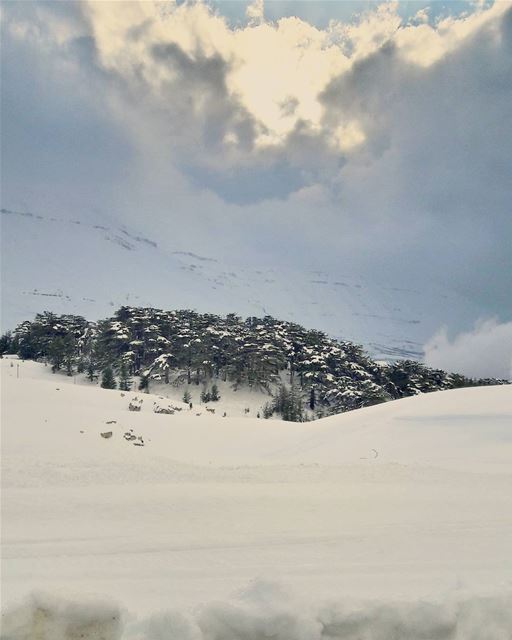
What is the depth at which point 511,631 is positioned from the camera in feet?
9.16

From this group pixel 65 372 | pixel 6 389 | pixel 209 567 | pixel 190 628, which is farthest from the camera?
pixel 65 372

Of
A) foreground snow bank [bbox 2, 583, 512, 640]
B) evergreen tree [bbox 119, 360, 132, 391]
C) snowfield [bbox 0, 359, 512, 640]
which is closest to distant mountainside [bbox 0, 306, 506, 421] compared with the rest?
evergreen tree [bbox 119, 360, 132, 391]

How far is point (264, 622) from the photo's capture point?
106 inches

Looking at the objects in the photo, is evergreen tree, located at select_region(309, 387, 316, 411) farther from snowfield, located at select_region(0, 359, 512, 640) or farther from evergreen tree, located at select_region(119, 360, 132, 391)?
snowfield, located at select_region(0, 359, 512, 640)

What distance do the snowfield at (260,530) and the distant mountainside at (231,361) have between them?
20.5 meters

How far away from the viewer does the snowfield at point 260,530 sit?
2.77 metres

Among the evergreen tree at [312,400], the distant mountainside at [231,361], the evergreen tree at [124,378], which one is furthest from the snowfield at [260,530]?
the evergreen tree at [312,400]

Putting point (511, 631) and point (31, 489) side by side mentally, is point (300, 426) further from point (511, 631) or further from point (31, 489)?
point (511, 631)

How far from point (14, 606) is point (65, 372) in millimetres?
38503

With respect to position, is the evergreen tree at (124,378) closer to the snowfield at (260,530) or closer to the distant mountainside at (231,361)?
the distant mountainside at (231,361)

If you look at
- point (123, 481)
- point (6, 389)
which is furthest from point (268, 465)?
point (6, 389)

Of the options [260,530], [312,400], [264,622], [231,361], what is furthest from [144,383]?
[264,622]

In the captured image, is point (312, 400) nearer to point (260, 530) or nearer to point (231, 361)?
point (231, 361)

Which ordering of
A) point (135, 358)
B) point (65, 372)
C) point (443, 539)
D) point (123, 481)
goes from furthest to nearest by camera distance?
point (135, 358)
point (65, 372)
point (123, 481)
point (443, 539)
